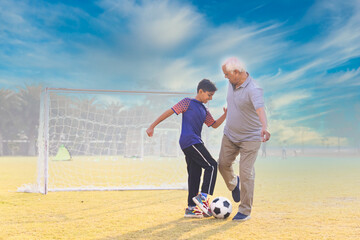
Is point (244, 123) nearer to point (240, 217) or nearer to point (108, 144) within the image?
point (240, 217)

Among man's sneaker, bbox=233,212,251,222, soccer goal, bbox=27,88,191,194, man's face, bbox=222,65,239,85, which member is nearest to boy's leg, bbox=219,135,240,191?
man's sneaker, bbox=233,212,251,222

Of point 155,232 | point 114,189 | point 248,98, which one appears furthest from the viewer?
point 114,189

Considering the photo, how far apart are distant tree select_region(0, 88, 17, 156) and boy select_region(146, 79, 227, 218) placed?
44288 millimetres

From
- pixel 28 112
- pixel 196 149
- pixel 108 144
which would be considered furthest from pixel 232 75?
pixel 28 112

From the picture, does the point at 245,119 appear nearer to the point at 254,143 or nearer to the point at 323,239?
the point at 254,143

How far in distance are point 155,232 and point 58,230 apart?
3.59 ft

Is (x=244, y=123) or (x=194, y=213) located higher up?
(x=244, y=123)

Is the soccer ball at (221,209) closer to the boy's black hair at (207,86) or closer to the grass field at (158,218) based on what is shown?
the grass field at (158,218)

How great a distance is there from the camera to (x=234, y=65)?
418 cm

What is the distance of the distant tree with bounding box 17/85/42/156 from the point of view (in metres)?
44.0

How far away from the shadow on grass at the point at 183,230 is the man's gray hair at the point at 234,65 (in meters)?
1.84

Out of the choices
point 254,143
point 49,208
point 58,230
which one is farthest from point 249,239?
point 49,208

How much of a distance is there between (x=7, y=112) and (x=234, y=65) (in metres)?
45.4

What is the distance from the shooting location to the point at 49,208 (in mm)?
5246
